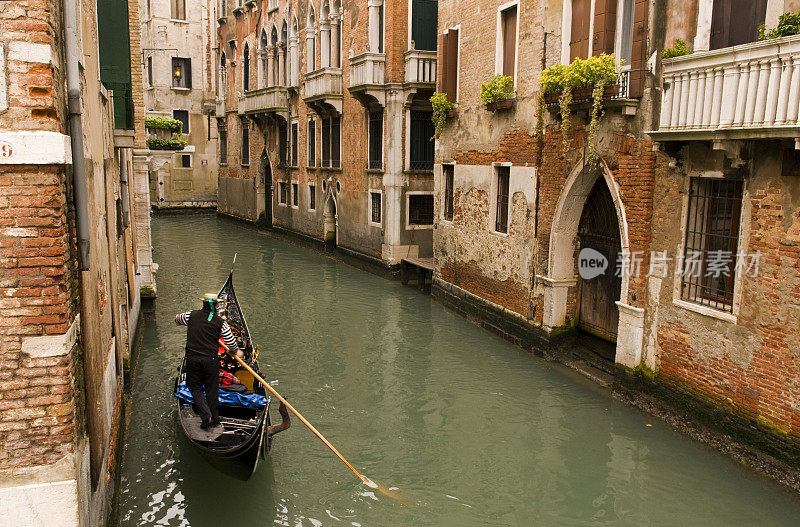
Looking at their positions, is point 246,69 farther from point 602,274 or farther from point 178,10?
point 602,274

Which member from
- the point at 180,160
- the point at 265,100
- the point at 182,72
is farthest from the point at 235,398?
the point at 182,72

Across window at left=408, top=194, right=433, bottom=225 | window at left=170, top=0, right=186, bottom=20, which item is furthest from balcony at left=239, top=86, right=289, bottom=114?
window at left=170, top=0, right=186, bottom=20

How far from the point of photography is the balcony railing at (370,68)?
14070mm

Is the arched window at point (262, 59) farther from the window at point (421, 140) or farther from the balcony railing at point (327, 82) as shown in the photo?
the window at point (421, 140)

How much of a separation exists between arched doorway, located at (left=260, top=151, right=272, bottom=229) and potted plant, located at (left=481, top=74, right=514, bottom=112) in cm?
1338

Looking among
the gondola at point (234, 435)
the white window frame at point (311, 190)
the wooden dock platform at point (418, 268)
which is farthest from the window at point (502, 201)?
the white window frame at point (311, 190)

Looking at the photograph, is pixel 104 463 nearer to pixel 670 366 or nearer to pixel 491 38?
pixel 670 366

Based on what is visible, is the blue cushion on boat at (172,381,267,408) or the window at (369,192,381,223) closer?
the blue cushion on boat at (172,381,267,408)

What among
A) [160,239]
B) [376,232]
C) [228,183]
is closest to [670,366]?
[376,232]

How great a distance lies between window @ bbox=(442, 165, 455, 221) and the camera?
11.7m

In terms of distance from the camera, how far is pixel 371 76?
1413 centimetres

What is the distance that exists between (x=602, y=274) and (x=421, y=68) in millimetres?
7059

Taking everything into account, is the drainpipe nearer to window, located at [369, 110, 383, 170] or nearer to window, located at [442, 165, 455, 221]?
Answer: window, located at [442, 165, 455, 221]

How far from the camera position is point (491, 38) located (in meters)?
9.90
